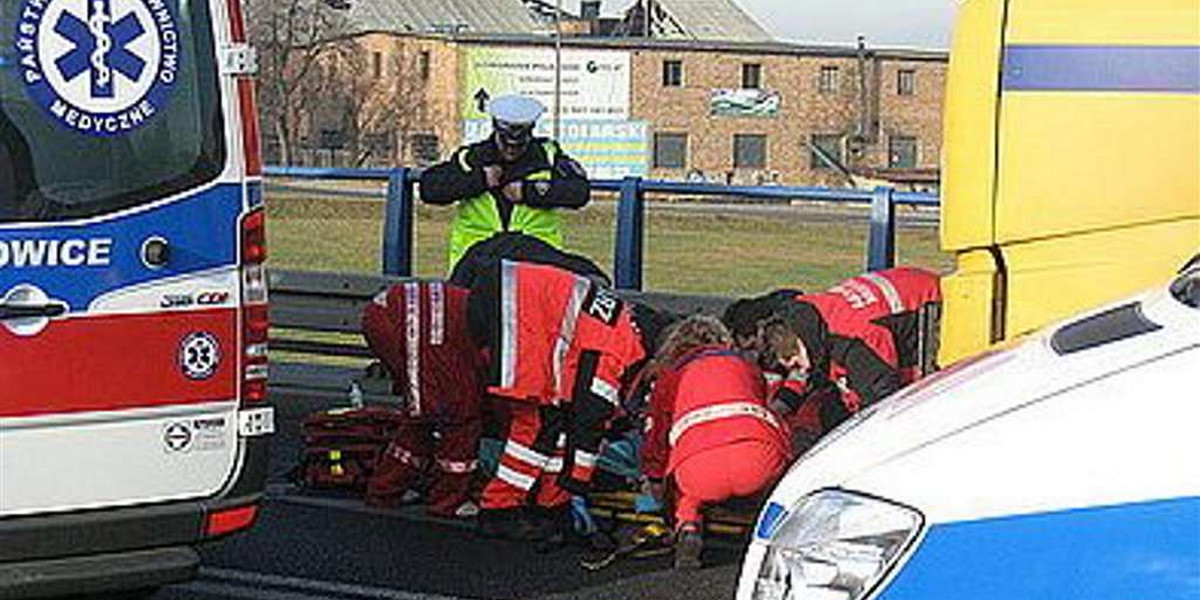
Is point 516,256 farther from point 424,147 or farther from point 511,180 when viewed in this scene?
point 424,147

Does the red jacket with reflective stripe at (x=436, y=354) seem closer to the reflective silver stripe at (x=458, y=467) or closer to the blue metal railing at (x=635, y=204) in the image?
the reflective silver stripe at (x=458, y=467)

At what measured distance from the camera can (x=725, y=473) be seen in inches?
294

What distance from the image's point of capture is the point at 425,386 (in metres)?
8.48

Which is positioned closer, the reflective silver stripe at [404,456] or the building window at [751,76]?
the reflective silver stripe at [404,456]

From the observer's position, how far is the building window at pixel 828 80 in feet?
274

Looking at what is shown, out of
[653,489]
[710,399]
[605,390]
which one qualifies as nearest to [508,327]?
[605,390]

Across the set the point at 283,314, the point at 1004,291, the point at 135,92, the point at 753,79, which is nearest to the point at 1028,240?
the point at 1004,291

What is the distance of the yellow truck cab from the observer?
247 inches

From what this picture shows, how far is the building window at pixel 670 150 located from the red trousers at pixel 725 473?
74999mm

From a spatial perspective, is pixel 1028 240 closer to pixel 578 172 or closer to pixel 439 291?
pixel 439 291

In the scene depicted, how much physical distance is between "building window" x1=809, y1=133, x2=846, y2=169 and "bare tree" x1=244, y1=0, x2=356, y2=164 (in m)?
18.1

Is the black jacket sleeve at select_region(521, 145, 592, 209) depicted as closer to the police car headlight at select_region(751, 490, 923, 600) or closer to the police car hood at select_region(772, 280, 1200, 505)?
the police car hood at select_region(772, 280, 1200, 505)

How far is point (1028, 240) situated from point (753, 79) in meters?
78.4

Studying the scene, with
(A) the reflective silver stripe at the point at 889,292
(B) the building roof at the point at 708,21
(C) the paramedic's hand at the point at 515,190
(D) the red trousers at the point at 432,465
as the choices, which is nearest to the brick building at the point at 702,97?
(B) the building roof at the point at 708,21
